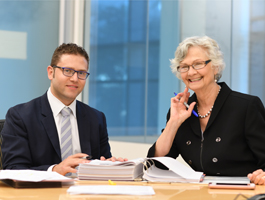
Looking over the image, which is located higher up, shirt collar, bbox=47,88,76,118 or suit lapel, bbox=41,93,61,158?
shirt collar, bbox=47,88,76,118

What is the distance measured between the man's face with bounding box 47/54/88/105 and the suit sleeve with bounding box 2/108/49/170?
0.28 metres

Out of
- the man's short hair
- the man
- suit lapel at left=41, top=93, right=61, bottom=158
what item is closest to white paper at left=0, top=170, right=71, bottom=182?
the man

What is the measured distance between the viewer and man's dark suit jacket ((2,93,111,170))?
1917 mm

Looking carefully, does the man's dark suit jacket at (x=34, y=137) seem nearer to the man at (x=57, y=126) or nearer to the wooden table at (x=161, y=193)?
the man at (x=57, y=126)

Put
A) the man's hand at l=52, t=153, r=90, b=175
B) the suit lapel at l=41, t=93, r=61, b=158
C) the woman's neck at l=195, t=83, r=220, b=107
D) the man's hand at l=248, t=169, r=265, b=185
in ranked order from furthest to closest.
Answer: the woman's neck at l=195, t=83, r=220, b=107
the suit lapel at l=41, t=93, r=61, b=158
the man's hand at l=52, t=153, r=90, b=175
the man's hand at l=248, t=169, r=265, b=185

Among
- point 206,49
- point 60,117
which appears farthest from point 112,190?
point 206,49

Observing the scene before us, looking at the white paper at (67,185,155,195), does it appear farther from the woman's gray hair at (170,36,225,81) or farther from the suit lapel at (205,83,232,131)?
the woman's gray hair at (170,36,225,81)

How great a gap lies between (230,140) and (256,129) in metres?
0.15

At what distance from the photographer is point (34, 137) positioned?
204 centimetres

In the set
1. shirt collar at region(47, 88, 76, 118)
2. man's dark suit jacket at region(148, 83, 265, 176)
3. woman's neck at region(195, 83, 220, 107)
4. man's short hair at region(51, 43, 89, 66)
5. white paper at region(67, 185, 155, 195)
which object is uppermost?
man's short hair at region(51, 43, 89, 66)

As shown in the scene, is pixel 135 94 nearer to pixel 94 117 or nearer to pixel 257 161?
pixel 94 117

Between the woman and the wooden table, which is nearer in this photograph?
Answer: the wooden table

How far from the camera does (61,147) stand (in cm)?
209

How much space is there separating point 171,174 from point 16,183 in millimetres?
687
